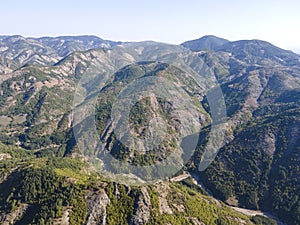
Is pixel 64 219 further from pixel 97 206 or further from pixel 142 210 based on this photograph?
pixel 142 210

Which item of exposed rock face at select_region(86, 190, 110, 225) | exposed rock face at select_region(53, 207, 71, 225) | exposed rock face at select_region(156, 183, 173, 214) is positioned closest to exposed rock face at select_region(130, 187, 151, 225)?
exposed rock face at select_region(156, 183, 173, 214)

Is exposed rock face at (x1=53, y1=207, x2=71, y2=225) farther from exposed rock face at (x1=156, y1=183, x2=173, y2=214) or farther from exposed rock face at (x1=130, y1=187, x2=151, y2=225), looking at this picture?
exposed rock face at (x1=156, y1=183, x2=173, y2=214)

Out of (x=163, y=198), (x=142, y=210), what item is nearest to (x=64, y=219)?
(x=142, y=210)

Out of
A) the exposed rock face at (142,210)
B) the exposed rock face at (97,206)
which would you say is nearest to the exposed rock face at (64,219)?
the exposed rock face at (97,206)

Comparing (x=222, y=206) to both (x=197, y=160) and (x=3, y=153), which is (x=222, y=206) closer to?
(x=197, y=160)

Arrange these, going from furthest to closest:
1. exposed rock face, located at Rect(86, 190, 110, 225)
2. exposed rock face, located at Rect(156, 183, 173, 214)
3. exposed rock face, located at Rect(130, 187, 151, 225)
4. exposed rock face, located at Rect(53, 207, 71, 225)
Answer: exposed rock face, located at Rect(156, 183, 173, 214) → exposed rock face, located at Rect(130, 187, 151, 225) → exposed rock face, located at Rect(86, 190, 110, 225) → exposed rock face, located at Rect(53, 207, 71, 225)

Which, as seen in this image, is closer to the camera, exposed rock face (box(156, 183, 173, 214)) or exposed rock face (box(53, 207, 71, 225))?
exposed rock face (box(53, 207, 71, 225))
